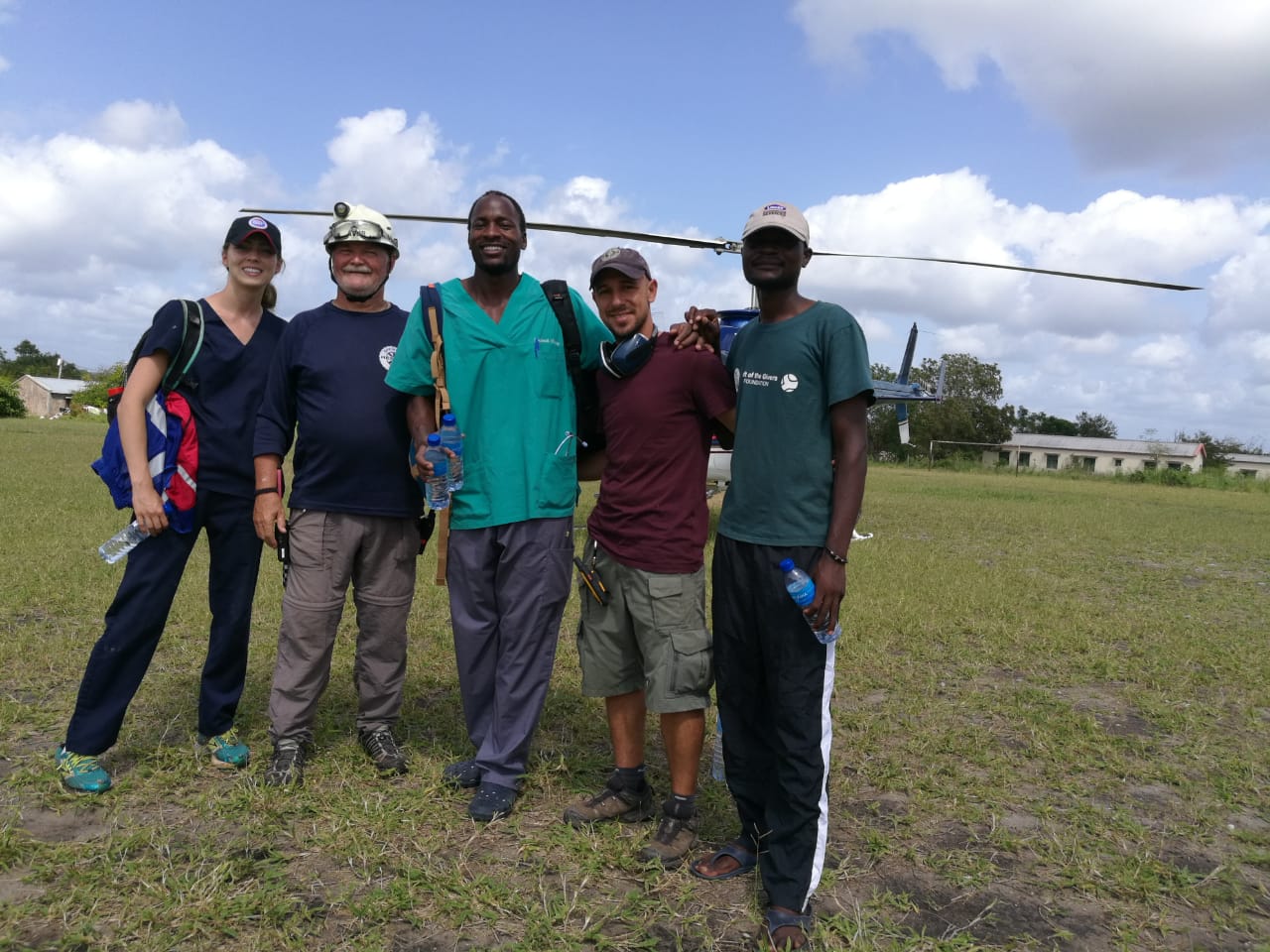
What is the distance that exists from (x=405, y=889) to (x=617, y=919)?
69 cm

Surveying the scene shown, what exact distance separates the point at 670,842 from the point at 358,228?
105 inches

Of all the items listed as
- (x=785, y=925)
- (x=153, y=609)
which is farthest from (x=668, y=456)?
(x=153, y=609)

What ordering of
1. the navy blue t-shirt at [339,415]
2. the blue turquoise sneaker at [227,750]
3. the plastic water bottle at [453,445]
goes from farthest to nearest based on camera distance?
the blue turquoise sneaker at [227,750], the navy blue t-shirt at [339,415], the plastic water bottle at [453,445]

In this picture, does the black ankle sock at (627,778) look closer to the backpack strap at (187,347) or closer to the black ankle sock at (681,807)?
the black ankle sock at (681,807)

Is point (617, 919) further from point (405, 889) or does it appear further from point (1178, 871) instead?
point (1178, 871)

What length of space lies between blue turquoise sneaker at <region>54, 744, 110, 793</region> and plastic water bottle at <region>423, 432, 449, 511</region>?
167 cm

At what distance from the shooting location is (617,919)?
2900 millimetres

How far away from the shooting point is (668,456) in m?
3.27

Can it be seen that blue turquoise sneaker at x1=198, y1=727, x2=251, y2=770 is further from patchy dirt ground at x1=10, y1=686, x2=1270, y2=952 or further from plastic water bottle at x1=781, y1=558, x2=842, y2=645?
plastic water bottle at x1=781, y1=558, x2=842, y2=645

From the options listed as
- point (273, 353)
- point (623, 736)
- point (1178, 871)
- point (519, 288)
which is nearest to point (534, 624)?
point (623, 736)

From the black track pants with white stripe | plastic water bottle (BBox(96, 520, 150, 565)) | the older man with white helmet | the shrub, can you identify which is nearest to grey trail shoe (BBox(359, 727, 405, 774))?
the older man with white helmet

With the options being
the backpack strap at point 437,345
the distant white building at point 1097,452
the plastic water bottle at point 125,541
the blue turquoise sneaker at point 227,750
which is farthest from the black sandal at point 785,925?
the distant white building at point 1097,452

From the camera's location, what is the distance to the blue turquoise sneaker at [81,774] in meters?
3.54

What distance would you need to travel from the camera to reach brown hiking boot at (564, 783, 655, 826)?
351 cm
